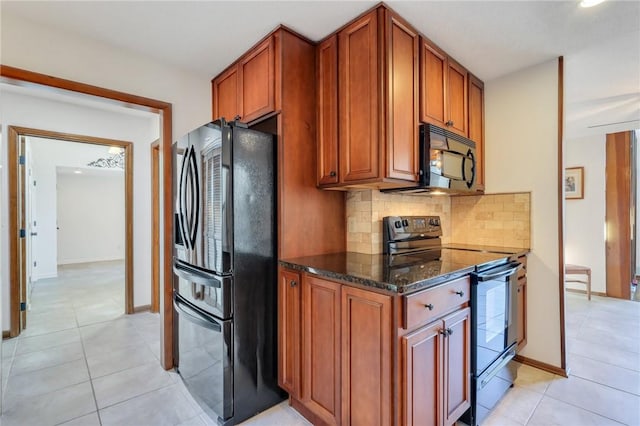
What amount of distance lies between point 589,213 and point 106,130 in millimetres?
6774

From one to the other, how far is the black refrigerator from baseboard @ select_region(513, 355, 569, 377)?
6.63ft

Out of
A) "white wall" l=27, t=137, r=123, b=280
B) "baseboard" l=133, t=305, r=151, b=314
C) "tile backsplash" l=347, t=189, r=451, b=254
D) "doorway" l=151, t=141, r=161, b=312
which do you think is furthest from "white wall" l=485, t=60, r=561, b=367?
"white wall" l=27, t=137, r=123, b=280

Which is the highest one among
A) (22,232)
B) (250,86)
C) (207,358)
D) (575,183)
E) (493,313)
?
(250,86)

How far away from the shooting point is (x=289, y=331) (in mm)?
1826

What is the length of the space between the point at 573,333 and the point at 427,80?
2.95 m

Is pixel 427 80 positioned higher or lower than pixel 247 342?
higher

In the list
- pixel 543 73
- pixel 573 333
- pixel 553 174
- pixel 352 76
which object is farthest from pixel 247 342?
pixel 573 333

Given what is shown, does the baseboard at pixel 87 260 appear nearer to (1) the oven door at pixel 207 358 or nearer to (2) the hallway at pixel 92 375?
(2) the hallway at pixel 92 375

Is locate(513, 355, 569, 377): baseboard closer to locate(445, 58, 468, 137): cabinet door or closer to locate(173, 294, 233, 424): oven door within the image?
locate(445, 58, 468, 137): cabinet door

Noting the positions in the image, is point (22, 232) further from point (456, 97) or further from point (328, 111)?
point (456, 97)

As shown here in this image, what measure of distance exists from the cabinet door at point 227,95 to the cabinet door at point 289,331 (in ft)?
4.48

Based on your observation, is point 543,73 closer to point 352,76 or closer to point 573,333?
point 352,76

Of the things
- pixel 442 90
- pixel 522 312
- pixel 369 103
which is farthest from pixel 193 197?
pixel 522 312

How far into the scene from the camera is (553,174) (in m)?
2.32
